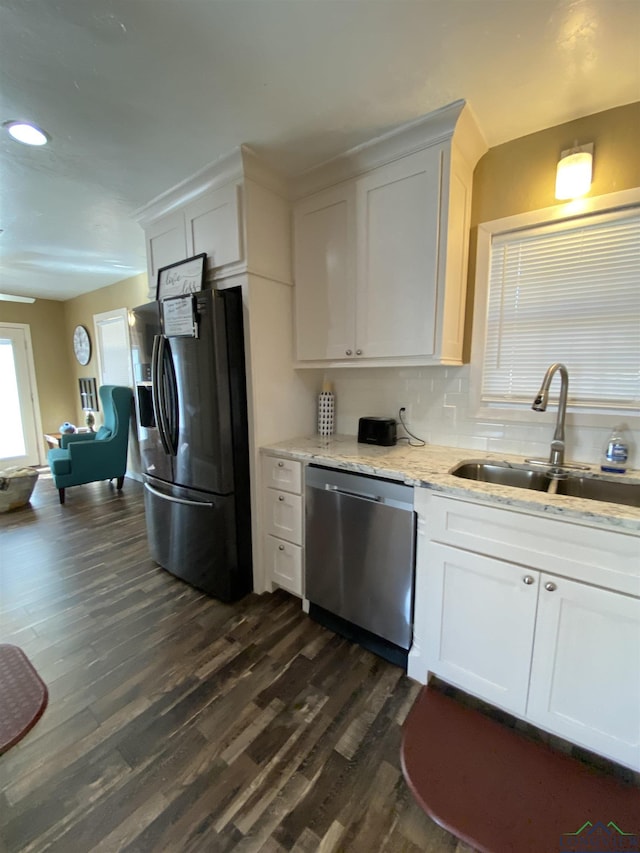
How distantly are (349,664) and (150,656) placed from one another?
99cm

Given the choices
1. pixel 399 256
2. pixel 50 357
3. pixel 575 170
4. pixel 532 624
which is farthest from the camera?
pixel 50 357

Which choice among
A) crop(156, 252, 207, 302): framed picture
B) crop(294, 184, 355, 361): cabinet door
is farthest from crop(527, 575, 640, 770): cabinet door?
crop(156, 252, 207, 302): framed picture

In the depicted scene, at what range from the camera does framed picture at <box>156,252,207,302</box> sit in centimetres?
207

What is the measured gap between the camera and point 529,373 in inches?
70.5

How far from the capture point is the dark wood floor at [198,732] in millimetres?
1073

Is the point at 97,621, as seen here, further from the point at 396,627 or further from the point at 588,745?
the point at 588,745

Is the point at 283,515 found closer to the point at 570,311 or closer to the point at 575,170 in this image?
the point at 570,311

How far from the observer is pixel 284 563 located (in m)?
2.11

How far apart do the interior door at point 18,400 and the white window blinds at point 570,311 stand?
6.00 m

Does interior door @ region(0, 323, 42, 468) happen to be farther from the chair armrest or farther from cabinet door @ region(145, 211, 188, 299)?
cabinet door @ region(145, 211, 188, 299)

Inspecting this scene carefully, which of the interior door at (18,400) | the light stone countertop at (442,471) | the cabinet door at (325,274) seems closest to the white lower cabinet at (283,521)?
the light stone countertop at (442,471)

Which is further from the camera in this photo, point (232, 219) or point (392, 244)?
point (232, 219)

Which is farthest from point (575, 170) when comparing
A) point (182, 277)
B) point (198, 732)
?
point (198, 732)

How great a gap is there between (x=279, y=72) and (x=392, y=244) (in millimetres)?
806
